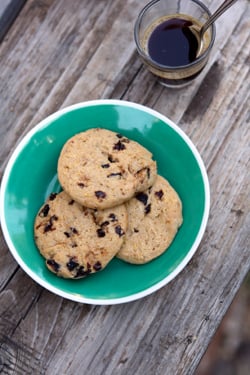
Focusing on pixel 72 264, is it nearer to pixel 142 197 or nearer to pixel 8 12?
pixel 142 197

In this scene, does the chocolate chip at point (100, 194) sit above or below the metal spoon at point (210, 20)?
below

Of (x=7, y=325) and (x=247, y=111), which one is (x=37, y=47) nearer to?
(x=247, y=111)

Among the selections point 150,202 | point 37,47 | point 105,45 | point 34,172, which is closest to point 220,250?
point 150,202

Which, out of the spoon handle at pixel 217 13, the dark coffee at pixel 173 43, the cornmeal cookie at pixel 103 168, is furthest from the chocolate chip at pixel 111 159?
the spoon handle at pixel 217 13

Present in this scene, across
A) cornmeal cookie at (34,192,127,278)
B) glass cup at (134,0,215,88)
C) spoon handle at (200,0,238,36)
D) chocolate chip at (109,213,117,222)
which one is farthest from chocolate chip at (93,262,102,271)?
spoon handle at (200,0,238,36)

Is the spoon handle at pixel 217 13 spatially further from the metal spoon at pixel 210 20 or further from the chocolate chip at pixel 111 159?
the chocolate chip at pixel 111 159

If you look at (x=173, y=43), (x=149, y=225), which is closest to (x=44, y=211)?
(x=149, y=225)
